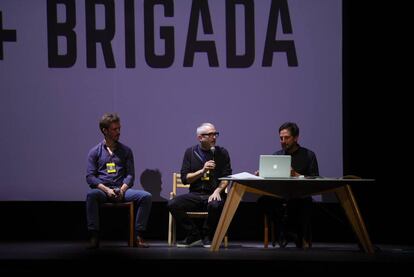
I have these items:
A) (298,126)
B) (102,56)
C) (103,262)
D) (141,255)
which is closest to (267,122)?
(298,126)

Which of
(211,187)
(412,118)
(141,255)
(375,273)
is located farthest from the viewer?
(412,118)

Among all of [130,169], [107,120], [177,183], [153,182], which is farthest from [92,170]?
[177,183]

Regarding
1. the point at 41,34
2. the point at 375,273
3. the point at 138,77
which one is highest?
the point at 41,34

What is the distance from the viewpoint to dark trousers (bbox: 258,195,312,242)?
20.9 feet

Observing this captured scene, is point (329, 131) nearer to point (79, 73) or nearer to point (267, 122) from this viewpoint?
point (267, 122)

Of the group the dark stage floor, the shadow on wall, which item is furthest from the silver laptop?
the shadow on wall

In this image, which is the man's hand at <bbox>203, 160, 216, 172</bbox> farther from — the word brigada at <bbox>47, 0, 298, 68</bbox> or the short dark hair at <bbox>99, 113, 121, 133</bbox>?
the word brigada at <bbox>47, 0, 298, 68</bbox>

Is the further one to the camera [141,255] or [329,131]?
[329,131]

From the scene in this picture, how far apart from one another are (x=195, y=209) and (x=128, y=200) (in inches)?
24.1

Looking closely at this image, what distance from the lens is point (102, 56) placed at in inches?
281

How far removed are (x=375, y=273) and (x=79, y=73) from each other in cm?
370

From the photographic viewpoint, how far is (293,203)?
643 cm

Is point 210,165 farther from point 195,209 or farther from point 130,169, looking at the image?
point 130,169

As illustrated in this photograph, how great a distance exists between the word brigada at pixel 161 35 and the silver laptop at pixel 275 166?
170 centimetres
